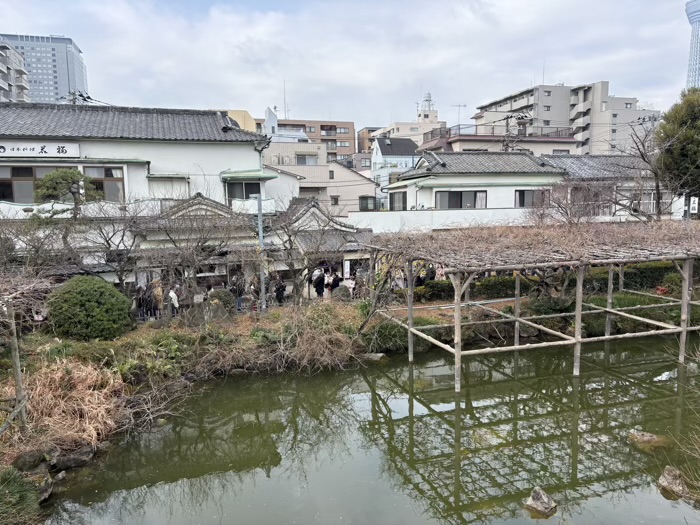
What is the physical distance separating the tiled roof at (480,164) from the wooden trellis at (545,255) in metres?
9.84

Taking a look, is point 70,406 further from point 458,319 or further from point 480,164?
point 480,164

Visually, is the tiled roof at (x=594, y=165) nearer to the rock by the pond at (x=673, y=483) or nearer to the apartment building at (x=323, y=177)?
the apartment building at (x=323, y=177)

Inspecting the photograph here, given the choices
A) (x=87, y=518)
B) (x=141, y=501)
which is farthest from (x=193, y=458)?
(x=87, y=518)

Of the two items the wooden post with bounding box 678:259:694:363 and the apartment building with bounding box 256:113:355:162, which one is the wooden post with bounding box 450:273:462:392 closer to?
the wooden post with bounding box 678:259:694:363

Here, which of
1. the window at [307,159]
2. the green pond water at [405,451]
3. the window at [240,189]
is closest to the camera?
the green pond water at [405,451]

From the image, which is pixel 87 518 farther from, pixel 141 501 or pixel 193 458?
pixel 193 458

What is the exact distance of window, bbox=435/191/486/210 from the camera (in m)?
25.0

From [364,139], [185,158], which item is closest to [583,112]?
[364,139]

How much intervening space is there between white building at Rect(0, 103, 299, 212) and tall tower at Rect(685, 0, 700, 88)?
4089 inches

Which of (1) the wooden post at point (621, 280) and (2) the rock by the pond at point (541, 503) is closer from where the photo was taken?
(2) the rock by the pond at point (541, 503)

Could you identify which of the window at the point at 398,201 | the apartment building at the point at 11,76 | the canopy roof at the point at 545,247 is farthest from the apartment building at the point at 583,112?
the apartment building at the point at 11,76

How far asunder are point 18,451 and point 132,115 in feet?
60.4

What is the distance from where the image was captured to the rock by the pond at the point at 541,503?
754 centimetres

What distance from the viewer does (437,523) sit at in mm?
7602
